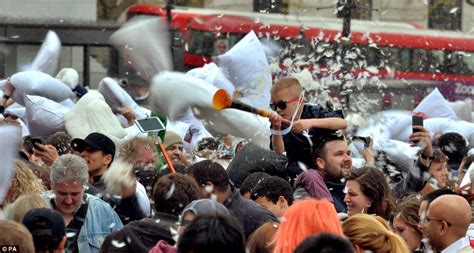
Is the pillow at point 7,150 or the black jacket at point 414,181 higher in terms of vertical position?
the pillow at point 7,150

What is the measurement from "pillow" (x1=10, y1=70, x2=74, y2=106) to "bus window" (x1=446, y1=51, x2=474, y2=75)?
10.4 meters

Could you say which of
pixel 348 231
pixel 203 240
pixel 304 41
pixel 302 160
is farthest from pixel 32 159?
pixel 304 41

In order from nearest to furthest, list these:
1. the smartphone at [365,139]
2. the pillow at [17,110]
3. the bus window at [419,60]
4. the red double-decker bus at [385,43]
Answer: the smartphone at [365,139] < the pillow at [17,110] < the red double-decker bus at [385,43] < the bus window at [419,60]

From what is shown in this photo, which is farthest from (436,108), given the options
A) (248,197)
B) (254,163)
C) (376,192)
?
(376,192)

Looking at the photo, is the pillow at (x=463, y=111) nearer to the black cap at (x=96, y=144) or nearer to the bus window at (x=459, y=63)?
the black cap at (x=96, y=144)

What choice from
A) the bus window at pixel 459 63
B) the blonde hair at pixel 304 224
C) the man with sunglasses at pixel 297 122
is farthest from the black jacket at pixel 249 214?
the bus window at pixel 459 63

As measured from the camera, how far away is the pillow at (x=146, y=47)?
800 centimetres

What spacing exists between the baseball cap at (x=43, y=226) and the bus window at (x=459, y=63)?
1513 centimetres

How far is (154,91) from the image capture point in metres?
7.41

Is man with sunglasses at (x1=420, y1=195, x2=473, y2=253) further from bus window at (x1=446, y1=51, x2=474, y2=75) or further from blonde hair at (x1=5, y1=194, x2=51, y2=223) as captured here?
bus window at (x1=446, y1=51, x2=474, y2=75)

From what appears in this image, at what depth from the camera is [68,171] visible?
246 inches

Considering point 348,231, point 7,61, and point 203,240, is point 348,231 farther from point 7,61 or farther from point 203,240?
point 7,61

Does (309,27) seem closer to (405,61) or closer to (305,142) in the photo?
(405,61)

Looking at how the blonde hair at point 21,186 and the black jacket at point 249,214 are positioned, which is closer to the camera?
the black jacket at point 249,214
